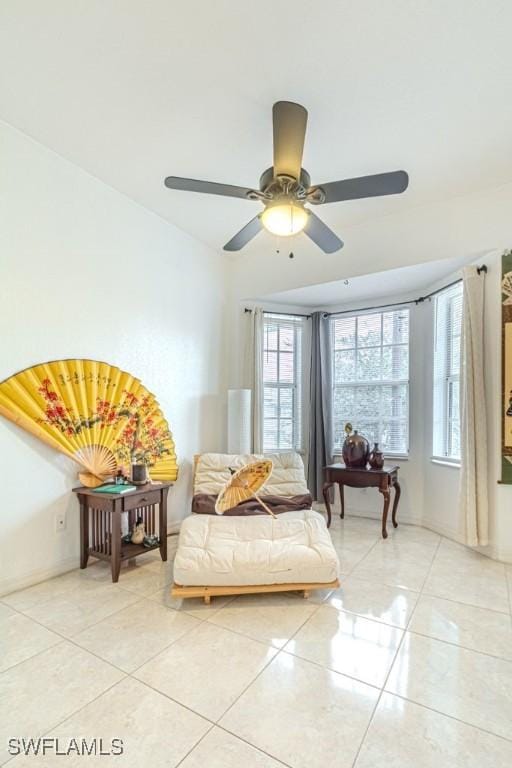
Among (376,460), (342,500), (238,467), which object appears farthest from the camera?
(342,500)

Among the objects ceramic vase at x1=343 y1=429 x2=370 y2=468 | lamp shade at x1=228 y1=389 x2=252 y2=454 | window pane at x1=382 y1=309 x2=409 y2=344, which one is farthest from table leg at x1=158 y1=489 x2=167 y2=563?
window pane at x1=382 y1=309 x2=409 y2=344

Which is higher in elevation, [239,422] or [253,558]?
[239,422]

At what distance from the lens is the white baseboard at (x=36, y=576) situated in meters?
2.54

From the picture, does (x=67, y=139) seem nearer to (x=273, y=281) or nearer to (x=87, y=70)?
(x=87, y=70)

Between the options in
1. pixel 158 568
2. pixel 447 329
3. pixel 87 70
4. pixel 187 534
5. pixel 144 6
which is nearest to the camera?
pixel 144 6

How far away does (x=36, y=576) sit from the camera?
270cm

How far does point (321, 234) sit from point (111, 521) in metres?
2.66

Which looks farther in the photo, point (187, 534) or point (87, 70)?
point (187, 534)

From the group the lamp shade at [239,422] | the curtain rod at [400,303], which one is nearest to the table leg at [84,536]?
the lamp shade at [239,422]

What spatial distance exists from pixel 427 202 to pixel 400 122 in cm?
117

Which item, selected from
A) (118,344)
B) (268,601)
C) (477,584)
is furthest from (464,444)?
(118,344)

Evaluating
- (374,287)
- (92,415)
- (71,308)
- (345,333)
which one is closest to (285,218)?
(71,308)

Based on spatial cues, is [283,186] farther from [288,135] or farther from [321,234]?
[321,234]

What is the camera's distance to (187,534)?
8.80ft
